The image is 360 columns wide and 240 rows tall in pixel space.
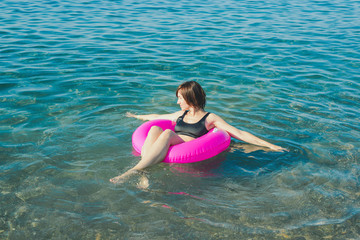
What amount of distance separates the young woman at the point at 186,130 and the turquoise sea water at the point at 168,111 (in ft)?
0.76

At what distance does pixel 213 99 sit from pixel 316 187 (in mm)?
3329

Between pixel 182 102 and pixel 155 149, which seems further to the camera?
pixel 182 102

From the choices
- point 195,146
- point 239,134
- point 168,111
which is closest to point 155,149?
point 195,146

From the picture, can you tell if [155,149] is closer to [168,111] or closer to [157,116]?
[157,116]

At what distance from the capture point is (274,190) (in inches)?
176

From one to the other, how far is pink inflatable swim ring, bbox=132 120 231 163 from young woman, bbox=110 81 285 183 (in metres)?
0.11

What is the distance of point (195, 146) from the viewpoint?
491 centimetres

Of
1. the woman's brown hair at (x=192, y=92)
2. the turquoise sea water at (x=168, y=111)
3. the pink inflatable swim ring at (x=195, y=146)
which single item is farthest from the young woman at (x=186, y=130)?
the turquoise sea water at (x=168, y=111)

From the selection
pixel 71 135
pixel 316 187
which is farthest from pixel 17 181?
pixel 316 187

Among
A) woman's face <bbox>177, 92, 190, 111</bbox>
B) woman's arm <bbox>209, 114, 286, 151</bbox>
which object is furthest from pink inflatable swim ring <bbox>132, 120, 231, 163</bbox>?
woman's face <bbox>177, 92, 190, 111</bbox>

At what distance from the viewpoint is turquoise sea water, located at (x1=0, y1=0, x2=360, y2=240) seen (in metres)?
3.86

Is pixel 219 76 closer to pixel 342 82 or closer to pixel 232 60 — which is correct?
pixel 232 60

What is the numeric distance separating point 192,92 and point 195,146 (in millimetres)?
747

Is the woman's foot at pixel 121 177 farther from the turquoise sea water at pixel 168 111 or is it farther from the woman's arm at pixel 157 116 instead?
the woman's arm at pixel 157 116
